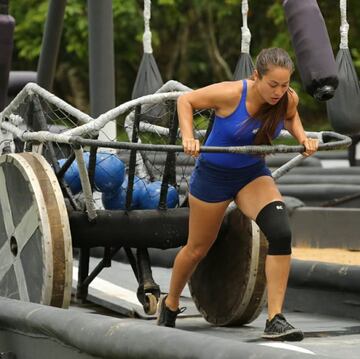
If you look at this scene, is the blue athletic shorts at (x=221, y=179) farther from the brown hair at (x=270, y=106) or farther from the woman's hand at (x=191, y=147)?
the woman's hand at (x=191, y=147)

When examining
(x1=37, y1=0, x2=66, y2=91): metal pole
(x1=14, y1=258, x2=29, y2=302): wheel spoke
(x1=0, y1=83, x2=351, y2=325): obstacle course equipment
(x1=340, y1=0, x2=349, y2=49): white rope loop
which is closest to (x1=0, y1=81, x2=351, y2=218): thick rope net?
(x1=0, y1=83, x2=351, y2=325): obstacle course equipment

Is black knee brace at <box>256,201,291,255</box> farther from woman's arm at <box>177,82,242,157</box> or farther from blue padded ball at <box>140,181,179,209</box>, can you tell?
blue padded ball at <box>140,181,179,209</box>

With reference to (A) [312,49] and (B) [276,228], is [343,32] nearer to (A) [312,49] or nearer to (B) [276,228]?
(A) [312,49]

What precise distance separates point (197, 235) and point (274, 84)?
102 centimetres

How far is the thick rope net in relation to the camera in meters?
6.98

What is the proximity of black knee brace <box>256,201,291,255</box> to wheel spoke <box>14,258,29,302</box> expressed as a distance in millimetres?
1393

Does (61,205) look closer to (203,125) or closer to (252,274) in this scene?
(252,274)

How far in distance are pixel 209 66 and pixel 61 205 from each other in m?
26.9

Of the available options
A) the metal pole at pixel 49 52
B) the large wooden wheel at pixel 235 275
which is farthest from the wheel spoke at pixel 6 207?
the metal pole at pixel 49 52

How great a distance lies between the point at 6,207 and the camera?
25.3ft

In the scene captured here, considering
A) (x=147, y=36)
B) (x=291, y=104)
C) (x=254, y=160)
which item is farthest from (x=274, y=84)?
(x=147, y=36)

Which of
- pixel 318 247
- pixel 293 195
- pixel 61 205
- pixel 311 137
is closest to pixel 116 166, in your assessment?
pixel 61 205

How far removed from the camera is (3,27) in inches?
387

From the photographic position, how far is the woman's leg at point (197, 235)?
7.23m
